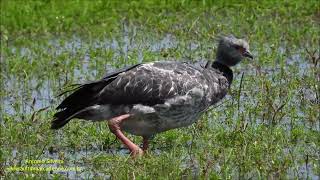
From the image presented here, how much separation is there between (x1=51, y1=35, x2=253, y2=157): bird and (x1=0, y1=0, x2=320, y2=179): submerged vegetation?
252 millimetres

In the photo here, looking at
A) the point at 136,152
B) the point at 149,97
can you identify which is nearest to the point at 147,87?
the point at 149,97

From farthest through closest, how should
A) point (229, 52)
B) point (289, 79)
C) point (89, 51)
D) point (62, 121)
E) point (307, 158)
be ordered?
point (89, 51), point (289, 79), point (229, 52), point (62, 121), point (307, 158)

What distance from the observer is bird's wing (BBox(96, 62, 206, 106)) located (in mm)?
7457

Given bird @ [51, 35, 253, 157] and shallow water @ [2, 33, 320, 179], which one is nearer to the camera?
bird @ [51, 35, 253, 157]

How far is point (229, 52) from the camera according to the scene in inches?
321

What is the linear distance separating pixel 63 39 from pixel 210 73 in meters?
4.20

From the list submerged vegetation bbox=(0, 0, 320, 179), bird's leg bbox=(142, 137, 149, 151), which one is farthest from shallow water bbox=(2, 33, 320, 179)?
bird's leg bbox=(142, 137, 149, 151)

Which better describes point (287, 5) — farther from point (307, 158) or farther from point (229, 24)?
point (307, 158)

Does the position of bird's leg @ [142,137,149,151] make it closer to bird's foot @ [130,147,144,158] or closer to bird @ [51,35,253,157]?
bird @ [51,35,253,157]

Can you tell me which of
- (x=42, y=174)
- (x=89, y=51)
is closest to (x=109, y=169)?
(x=42, y=174)

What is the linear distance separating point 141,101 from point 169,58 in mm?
3154

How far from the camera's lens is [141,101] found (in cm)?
748

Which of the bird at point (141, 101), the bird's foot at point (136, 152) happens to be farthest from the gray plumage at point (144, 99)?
the bird's foot at point (136, 152)

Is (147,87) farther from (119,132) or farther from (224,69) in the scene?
(224,69)
